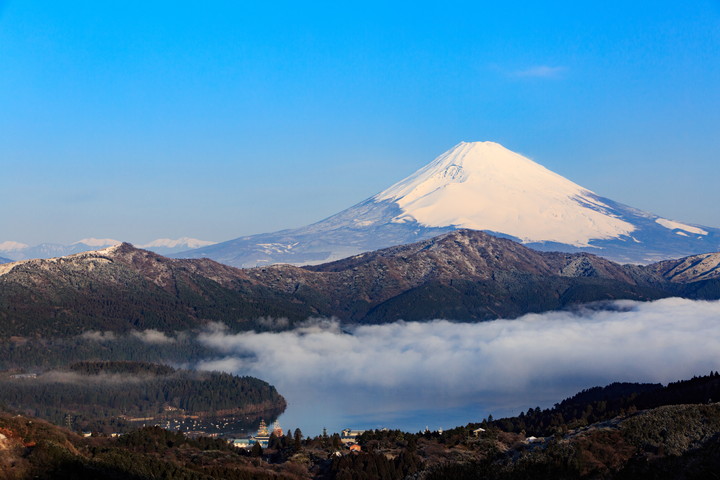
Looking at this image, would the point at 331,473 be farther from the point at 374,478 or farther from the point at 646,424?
the point at 646,424

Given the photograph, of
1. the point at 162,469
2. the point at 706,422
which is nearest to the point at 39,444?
the point at 162,469

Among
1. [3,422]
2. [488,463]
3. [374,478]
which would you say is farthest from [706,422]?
[3,422]

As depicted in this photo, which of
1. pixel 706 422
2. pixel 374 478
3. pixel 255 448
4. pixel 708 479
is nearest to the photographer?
pixel 708 479

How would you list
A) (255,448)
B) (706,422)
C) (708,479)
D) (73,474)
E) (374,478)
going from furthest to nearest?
(255,448) < (374,478) < (706,422) < (73,474) < (708,479)

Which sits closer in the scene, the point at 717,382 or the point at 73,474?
the point at 73,474

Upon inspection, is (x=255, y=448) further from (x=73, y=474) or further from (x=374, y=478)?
(x=73, y=474)

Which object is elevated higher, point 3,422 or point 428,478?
point 3,422

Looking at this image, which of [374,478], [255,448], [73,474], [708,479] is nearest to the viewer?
[708,479]

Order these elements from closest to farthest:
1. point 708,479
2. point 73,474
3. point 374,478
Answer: point 708,479 < point 73,474 < point 374,478

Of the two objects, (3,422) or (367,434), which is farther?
(367,434)
